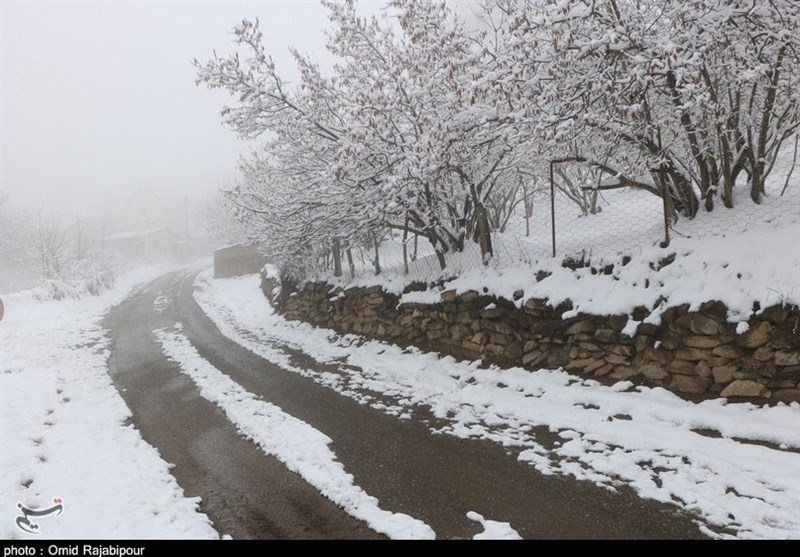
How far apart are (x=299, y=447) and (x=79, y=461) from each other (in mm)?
2760

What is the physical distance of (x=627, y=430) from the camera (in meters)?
4.70

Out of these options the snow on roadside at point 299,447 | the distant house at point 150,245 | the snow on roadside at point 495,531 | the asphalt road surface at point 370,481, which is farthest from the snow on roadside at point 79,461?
the distant house at point 150,245

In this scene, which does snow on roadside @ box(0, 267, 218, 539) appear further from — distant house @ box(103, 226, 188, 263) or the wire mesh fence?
distant house @ box(103, 226, 188, 263)

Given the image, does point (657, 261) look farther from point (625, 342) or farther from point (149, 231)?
point (149, 231)

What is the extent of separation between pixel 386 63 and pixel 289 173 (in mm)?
3587

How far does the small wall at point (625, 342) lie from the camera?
15.1 ft

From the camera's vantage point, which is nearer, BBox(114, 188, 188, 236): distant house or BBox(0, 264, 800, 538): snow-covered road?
BBox(0, 264, 800, 538): snow-covered road

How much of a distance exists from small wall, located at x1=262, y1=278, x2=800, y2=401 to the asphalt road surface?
2.13m

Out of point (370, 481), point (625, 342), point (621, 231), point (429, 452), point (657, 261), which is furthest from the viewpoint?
point (621, 231)

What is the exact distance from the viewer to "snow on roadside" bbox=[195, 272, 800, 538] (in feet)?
11.4

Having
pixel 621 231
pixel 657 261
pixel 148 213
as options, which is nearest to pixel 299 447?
pixel 657 261

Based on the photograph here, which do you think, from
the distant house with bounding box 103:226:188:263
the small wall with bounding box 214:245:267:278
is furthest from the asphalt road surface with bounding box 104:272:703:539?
the distant house with bounding box 103:226:188:263

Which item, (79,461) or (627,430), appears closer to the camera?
(627,430)

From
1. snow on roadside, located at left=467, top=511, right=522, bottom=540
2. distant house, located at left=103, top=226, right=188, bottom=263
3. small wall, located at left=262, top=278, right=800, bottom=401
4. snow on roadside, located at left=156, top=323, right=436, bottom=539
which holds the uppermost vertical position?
distant house, located at left=103, top=226, right=188, bottom=263
